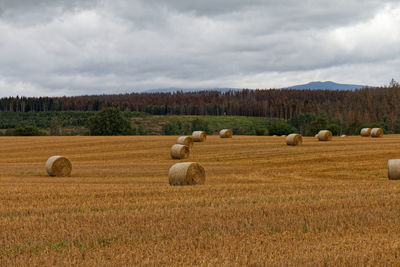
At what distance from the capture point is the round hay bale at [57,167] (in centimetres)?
2655

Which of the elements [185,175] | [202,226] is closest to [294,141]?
[185,175]

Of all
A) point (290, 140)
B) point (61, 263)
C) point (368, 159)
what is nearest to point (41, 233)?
point (61, 263)

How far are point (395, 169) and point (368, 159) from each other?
11593mm

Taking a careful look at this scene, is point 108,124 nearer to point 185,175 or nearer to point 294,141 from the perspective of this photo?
point 294,141

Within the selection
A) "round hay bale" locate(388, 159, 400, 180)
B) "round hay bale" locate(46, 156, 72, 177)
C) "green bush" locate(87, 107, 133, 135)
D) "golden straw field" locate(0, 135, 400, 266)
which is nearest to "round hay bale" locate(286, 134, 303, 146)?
"round hay bale" locate(388, 159, 400, 180)

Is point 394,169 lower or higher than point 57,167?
higher

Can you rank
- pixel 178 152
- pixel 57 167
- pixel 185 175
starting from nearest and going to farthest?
pixel 185 175 → pixel 57 167 → pixel 178 152

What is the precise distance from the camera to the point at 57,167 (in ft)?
87.5

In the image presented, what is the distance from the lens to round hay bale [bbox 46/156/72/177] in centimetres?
2655

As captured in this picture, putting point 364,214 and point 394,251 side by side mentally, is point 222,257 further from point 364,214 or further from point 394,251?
point 364,214

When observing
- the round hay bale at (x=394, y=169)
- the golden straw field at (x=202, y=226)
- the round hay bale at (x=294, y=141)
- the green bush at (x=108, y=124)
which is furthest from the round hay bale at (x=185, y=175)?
the green bush at (x=108, y=124)

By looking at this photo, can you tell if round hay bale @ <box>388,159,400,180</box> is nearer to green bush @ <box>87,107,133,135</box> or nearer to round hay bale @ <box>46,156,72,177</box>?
round hay bale @ <box>46,156,72,177</box>

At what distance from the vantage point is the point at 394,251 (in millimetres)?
7461

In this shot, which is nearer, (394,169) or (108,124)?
(394,169)
